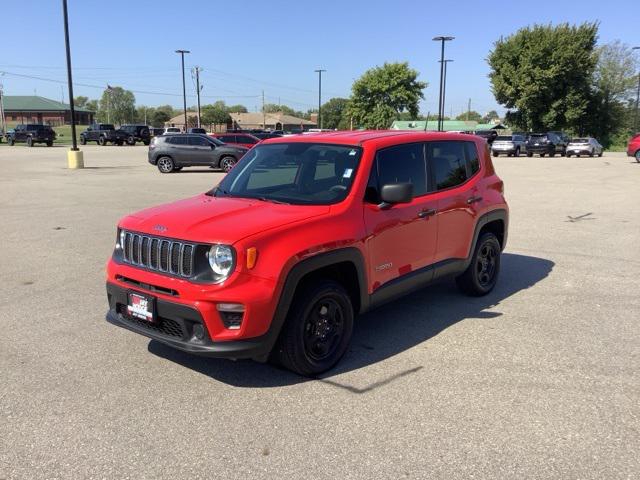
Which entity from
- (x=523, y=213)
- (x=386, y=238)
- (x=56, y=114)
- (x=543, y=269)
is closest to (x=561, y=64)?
(x=523, y=213)

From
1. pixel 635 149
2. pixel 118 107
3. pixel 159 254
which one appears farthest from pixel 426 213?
pixel 118 107

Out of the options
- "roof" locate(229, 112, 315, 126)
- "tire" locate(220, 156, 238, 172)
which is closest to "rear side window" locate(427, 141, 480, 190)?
"tire" locate(220, 156, 238, 172)

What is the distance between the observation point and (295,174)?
Answer: 4617 millimetres

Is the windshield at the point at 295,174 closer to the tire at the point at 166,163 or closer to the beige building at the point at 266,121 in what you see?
the tire at the point at 166,163

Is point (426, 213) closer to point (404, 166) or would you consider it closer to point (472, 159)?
point (404, 166)

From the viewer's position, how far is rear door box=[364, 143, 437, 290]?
419 centimetres

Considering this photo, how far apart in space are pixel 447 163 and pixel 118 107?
521 feet

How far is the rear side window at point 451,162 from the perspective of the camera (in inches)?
196

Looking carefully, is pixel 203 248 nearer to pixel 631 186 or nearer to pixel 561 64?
pixel 631 186

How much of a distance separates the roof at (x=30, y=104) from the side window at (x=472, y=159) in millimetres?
116445

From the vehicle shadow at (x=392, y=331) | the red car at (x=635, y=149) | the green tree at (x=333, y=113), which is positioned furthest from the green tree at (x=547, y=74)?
the green tree at (x=333, y=113)

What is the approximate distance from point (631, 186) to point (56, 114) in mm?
115971

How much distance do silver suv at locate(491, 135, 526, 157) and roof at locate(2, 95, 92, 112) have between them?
94.4 meters

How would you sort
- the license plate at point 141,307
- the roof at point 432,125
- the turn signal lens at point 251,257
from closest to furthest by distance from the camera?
the turn signal lens at point 251,257 → the license plate at point 141,307 → the roof at point 432,125
